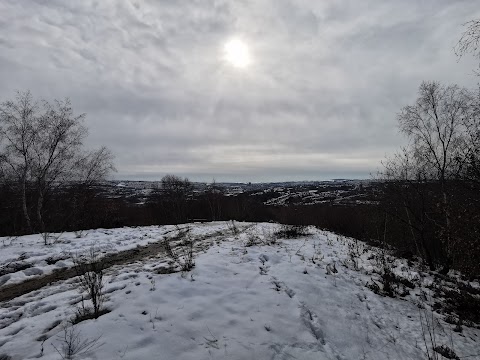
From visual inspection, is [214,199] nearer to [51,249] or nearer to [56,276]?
[51,249]

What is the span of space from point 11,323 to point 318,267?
7235 mm

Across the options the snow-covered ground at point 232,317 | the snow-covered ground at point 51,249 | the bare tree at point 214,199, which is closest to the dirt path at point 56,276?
the snow-covered ground at point 51,249

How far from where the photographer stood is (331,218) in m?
40.9

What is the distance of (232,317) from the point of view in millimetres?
4574

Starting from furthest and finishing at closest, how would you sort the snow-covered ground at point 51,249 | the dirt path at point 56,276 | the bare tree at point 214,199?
the bare tree at point 214,199 → the snow-covered ground at point 51,249 → the dirt path at point 56,276

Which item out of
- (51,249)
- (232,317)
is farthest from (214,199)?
(232,317)

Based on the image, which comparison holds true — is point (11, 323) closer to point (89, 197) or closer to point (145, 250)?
point (145, 250)

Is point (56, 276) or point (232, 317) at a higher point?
point (232, 317)

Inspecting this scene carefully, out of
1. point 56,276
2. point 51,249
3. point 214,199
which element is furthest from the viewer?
point 214,199

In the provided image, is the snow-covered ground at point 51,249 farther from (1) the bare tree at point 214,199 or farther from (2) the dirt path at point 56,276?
(1) the bare tree at point 214,199

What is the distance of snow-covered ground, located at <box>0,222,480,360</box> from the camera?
12.1 feet

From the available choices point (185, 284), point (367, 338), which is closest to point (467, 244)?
point (367, 338)

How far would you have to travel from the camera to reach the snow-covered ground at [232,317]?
368cm

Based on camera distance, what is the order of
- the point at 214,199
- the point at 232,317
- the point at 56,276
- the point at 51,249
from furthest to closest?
the point at 214,199, the point at 51,249, the point at 56,276, the point at 232,317
